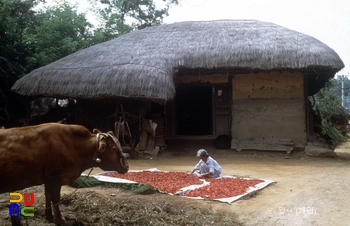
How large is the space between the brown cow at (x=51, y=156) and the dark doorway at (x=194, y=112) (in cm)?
972

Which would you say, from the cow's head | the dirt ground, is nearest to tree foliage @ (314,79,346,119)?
the dirt ground

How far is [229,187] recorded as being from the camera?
6004mm

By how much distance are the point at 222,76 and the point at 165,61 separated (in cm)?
217

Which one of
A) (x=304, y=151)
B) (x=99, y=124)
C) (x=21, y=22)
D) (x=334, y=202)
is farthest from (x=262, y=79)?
(x=21, y=22)

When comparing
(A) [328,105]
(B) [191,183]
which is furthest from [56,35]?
(A) [328,105]

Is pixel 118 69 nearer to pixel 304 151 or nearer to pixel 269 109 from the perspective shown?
pixel 269 109

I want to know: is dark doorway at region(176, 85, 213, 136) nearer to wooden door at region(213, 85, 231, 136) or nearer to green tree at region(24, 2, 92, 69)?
wooden door at region(213, 85, 231, 136)

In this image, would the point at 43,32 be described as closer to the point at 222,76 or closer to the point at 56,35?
the point at 56,35

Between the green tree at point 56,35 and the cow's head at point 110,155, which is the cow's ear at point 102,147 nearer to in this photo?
the cow's head at point 110,155

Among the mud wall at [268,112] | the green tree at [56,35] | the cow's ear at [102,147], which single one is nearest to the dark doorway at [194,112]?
the mud wall at [268,112]

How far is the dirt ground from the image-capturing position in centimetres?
471

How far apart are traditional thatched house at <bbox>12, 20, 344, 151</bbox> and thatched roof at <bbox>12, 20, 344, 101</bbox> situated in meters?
0.03

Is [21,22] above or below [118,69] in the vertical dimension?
above

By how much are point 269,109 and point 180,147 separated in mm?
3152
